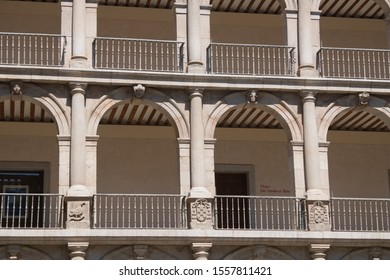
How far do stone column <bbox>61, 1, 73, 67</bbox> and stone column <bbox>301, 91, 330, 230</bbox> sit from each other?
5525 mm

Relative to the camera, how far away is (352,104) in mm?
21562

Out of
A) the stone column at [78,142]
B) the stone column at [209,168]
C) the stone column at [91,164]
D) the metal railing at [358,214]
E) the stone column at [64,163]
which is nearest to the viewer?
the stone column at [78,142]

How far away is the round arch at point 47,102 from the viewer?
20.2m

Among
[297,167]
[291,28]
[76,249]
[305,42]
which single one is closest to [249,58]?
[291,28]

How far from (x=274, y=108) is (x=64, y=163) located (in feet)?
16.6

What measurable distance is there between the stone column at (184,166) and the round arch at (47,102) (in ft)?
8.59

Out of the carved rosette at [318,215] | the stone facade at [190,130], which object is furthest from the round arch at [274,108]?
the carved rosette at [318,215]

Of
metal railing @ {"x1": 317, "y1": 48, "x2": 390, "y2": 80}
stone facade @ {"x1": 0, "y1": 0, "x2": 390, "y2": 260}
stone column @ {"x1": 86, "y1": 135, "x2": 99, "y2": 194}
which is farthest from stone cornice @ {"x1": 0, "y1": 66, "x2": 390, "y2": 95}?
stone column @ {"x1": 86, "y1": 135, "x2": 99, "y2": 194}

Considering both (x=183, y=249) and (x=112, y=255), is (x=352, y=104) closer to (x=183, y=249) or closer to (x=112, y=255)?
(x=183, y=249)

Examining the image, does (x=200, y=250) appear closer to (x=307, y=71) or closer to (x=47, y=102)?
(x=47, y=102)

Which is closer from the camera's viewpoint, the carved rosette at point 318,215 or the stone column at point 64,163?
the stone column at point 64,163

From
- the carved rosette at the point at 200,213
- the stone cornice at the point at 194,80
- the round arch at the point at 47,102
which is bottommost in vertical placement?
the carved rosette at the point at 200,213

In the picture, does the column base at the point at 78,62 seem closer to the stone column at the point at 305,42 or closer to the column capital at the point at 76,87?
the column capital at the point at 76,87

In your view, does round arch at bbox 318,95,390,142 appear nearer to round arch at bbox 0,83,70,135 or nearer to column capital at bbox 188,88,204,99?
column capital at bbox 188,88,204,99
